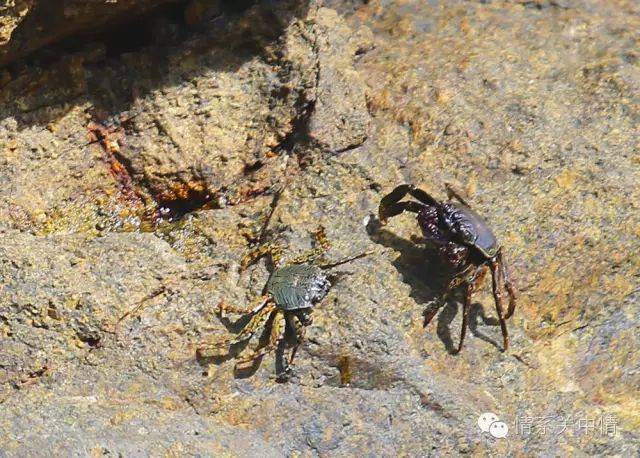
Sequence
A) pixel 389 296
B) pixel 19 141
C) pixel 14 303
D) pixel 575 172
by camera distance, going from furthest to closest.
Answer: pixel 575 172 < pixel 19 141 < pixel 389 296 < pixel 14 303

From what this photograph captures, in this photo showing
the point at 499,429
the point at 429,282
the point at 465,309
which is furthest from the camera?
the point at 429,282

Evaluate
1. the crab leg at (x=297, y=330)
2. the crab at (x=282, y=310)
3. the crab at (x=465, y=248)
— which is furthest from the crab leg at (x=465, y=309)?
the crab leg at (x=297, y=330)

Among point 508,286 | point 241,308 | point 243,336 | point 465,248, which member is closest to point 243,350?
point 243,336

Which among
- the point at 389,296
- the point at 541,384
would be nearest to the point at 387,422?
the point at 389,296

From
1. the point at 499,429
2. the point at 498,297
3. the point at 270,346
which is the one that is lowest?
the point at 499,429

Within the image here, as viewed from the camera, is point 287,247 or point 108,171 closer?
point 287,247

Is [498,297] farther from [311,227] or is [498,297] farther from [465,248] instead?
[311,227]

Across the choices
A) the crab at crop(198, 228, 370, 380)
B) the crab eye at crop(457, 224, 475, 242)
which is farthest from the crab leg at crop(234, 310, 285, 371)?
the crab eye at crop(457, 224, 475, 242)

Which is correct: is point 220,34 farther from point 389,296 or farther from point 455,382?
point 455,382

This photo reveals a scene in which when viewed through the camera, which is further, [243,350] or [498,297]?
[498,297]
